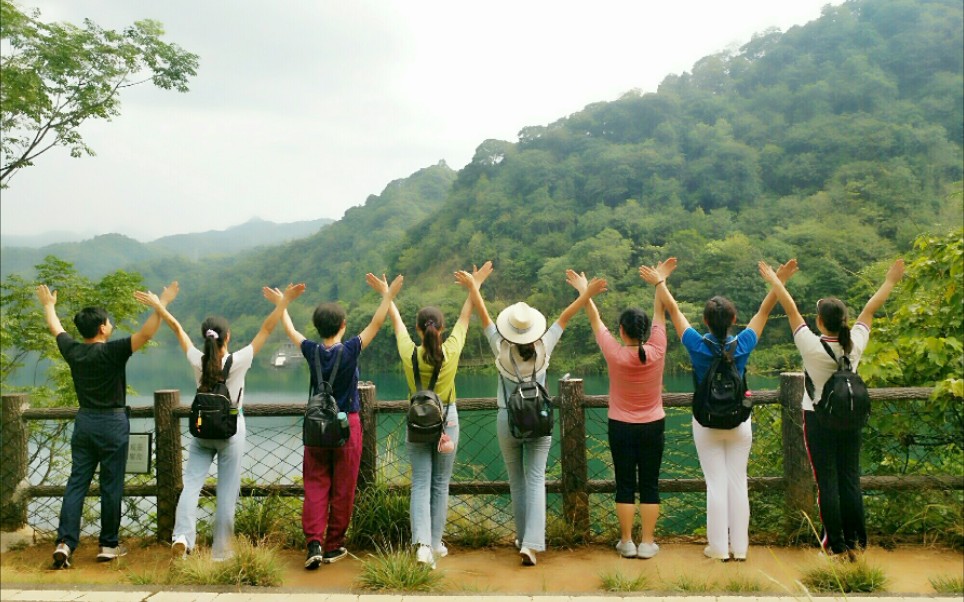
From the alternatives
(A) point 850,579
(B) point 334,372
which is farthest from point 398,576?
(A) point 850,579

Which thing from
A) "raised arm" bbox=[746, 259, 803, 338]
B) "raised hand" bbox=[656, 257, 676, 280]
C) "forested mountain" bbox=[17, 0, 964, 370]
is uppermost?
"forested mountain" bbox=[17, 0, 964, 370]

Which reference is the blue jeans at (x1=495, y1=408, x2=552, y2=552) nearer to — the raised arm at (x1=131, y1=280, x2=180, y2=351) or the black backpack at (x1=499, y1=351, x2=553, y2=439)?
the black backpack at (x1=499, y1=351, x2=553, y2=439)

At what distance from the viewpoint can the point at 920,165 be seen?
42562mm

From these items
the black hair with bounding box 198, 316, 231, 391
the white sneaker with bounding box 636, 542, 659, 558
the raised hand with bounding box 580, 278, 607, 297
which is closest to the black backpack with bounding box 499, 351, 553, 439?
the raised hand with bounding box 580, 278, 607, 297

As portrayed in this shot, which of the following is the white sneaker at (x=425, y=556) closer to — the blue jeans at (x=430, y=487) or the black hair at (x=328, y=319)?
the blue jeans at (x=430, y=487)

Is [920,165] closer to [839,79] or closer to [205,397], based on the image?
[839,79]

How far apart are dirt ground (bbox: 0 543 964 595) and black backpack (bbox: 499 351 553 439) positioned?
0.71 meters

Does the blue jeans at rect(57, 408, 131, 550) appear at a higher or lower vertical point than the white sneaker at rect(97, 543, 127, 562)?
higher

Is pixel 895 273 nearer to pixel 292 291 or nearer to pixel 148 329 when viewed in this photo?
pixel 292 291

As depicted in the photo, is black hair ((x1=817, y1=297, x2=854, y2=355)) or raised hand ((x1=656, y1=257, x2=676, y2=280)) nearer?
black hair ((x1=817, y1=297, x2=854, y2=355))

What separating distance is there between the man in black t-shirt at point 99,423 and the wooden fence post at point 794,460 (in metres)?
3.56

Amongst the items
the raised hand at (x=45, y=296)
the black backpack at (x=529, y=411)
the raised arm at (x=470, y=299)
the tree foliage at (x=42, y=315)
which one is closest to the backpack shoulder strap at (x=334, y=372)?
the raised arm at (x=470, y=299)

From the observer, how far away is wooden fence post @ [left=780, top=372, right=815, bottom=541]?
371 centimetres

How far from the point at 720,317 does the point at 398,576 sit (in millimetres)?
2011
